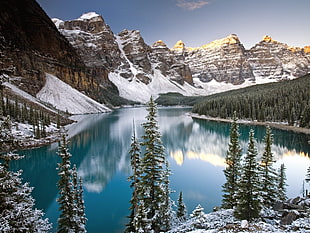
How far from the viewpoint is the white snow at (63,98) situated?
89438 millimetres

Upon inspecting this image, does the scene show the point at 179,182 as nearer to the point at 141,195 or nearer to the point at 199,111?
the point at 141,195

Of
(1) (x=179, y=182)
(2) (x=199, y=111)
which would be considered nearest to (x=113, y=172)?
(1) (x=179, y=182)

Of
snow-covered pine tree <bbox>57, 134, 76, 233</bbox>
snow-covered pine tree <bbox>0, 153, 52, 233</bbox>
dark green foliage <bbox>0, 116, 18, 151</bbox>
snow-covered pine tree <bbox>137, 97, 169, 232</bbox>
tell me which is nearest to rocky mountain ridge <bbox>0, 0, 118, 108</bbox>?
snow-covered pine tree <bbox>57, 134, 76, 233</bbox>

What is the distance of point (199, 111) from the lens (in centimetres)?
9431

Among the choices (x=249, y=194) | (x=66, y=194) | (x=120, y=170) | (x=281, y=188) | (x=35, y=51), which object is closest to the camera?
(x=66, y=194)

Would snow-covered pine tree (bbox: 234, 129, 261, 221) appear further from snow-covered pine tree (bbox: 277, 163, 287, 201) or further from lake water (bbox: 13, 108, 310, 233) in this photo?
lake water (bbox: 13, 108, 310, 233)

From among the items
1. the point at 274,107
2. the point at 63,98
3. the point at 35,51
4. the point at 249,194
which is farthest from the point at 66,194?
the point at 35,51

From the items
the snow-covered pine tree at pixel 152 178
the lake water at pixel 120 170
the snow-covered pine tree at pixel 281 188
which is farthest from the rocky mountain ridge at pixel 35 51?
the snow-covered pine tree at pixel 281 188

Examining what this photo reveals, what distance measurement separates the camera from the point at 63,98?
94.9 metres

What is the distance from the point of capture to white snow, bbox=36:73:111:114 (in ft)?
293

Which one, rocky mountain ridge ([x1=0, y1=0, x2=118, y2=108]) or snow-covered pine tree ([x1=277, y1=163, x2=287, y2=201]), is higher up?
rocky mountain ridge ([x1=0, y1=0, x2=118, y2=108])

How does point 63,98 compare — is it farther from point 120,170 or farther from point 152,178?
point 152,178

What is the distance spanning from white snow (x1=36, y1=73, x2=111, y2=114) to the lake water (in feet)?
163

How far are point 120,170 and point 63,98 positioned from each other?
79.1 m
